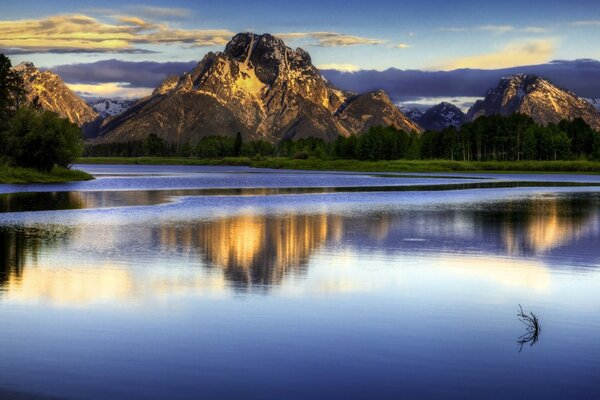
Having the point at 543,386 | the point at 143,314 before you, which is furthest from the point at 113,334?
the point at 543,386

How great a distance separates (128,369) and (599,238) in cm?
3460

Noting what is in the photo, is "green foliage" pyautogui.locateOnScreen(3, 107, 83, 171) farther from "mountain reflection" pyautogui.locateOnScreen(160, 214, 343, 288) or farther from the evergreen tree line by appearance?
"mountain reflection" pyautogui.locateOnScreen(160, 214, 343, 288)

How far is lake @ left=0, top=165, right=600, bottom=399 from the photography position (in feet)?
50.4

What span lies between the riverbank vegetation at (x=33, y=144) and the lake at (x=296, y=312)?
2715 inches

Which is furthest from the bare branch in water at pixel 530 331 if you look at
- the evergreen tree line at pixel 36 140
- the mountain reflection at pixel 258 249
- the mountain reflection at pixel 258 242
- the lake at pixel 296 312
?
the evergreen tree line at pixel 36 140

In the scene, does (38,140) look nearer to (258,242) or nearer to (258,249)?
(258,242)

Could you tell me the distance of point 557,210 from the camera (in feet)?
215

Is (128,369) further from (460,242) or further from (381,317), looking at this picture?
(460,242)

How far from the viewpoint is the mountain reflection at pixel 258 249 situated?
89.5 feet

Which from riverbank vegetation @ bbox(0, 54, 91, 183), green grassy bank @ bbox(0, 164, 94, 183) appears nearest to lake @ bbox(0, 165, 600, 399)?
green grassy bank @ bbox(0, 164, 94, 183)

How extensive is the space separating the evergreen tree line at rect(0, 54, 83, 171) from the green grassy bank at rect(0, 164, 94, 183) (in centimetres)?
191

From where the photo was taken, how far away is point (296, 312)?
22.0 metres

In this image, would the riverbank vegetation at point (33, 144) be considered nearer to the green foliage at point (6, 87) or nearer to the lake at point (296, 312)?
the green foliage at point (6, 87)

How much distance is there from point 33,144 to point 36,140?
1693 mm
